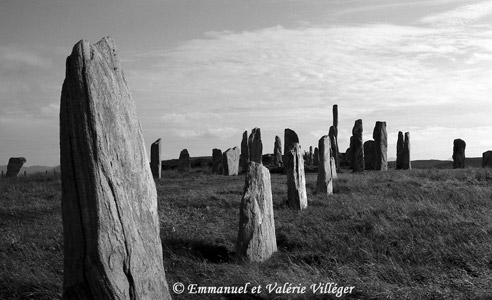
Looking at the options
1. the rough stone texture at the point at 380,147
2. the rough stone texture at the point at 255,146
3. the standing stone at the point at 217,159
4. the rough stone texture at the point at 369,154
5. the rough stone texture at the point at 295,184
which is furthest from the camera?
the rough stone texture at the point at 255,146

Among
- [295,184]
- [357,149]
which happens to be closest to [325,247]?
[295,184]

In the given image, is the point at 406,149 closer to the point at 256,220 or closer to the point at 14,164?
the point at 256,220

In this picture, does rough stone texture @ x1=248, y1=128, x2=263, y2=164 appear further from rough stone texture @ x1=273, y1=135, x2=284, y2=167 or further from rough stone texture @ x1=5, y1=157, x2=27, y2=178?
rough stone texture @ x1=5, y1=157, x2=27, y2=178

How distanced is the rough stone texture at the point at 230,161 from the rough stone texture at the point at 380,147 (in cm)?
941

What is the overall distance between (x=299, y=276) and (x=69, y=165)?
4092mm

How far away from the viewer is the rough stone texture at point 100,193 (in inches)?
210

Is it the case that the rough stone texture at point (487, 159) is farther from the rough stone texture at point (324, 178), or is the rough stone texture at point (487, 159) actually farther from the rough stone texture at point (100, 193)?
the rough stone texture at point (100, 193)

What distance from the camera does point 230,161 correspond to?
1310 inches

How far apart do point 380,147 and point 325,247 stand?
941 inches

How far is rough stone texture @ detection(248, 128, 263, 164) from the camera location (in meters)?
39.7

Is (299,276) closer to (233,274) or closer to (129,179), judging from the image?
(233,274)

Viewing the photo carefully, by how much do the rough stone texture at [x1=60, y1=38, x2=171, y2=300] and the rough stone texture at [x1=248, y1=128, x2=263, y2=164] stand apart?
33.5 metres

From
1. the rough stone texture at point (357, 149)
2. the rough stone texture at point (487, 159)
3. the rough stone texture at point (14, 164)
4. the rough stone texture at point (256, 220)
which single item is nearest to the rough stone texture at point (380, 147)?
the rough stone texture at point (357, 149)

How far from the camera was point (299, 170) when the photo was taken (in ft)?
53.6
